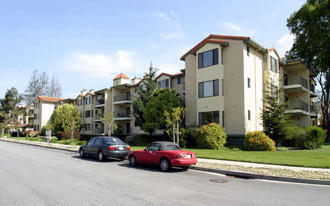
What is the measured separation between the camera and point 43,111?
196ft

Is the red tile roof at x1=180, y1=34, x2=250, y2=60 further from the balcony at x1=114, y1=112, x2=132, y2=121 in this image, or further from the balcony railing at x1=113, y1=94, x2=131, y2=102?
the balcony railing at x1=113, y1=94, x2=131, y2=102

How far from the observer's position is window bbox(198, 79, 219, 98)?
24219 mm

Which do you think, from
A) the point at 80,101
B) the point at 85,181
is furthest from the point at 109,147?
the point at 80,101

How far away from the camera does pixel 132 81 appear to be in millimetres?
42062

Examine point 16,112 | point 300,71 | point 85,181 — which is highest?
point 300,71

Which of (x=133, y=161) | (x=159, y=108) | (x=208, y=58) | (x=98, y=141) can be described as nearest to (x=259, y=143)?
(x=208, y=58)

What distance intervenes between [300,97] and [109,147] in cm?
2774

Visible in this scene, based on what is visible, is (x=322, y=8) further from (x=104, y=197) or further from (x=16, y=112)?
(x=16, y=112)

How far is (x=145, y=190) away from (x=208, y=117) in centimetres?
1732

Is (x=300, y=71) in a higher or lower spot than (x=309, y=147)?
higher

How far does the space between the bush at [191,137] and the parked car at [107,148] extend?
8925 mm

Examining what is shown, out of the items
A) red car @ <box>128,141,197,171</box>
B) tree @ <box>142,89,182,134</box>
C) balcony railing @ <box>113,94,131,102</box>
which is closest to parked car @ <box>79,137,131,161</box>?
red car @ <box>128,141,197,171</box>

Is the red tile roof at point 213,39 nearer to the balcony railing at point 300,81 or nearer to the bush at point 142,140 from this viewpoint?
the bush at point 142,140

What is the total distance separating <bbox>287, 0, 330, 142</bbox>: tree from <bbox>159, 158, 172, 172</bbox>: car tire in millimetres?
24891
